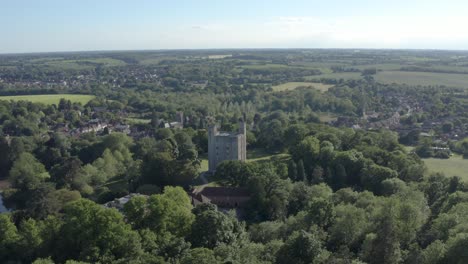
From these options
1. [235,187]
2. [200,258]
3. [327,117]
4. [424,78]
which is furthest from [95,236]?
[424,78]

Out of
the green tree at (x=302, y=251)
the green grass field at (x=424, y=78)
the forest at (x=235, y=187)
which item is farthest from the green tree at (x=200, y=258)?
the green grass field at (x=424, y=78)

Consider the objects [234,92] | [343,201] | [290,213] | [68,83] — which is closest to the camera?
[343,201]

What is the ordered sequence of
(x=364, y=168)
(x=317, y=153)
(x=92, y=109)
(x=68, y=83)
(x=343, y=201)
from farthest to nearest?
(x=68, y=83), (x=92, y=109), (x=317, y=153), (x=364, y=168), (x=343, y=201)

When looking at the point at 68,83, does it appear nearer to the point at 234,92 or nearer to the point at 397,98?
the point at 234,92

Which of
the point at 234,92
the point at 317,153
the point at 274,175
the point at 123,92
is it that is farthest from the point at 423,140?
the point at 123,92

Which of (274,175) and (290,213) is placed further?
(274,175)

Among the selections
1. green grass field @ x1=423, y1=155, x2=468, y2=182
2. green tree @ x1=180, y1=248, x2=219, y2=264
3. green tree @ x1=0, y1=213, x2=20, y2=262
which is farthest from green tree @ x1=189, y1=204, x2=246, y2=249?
green grass field @ x1=423, y1=155, x2=468, y2=182

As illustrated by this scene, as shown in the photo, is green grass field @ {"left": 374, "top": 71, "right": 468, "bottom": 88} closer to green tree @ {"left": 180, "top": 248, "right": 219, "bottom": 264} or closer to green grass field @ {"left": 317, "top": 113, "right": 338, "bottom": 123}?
green grass field @ {"left": 317, "top": 113, "right": 338, "bottom": 123}
